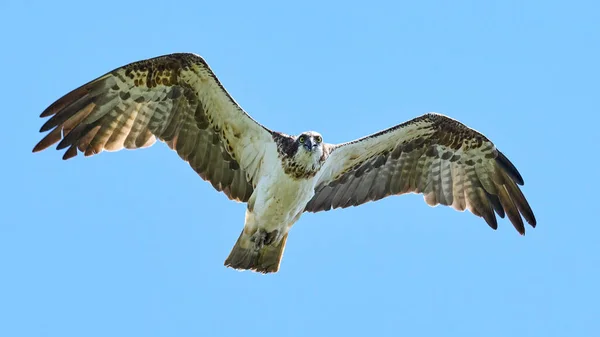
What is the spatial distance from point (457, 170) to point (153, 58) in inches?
190

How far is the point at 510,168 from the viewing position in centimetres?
1647

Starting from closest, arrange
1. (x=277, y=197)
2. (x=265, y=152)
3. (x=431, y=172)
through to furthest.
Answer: (x=277, y=197)
(x=265, y=152)
(x=431, y=172)

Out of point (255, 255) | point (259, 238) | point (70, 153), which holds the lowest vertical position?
point (255, 255)

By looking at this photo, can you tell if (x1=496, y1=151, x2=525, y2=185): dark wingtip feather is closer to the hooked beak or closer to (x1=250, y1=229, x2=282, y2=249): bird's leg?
the hooked beak

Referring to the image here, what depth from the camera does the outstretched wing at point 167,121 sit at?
1543 cm

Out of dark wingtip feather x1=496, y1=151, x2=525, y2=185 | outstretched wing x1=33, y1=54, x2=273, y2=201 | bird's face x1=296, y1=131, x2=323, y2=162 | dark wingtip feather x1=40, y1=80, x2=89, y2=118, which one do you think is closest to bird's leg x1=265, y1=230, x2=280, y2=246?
outstretched wing x1=33, y1=54, x2=273, y2=201

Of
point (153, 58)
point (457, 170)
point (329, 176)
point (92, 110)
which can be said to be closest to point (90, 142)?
point (92, 110)

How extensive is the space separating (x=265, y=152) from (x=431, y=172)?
2.72m

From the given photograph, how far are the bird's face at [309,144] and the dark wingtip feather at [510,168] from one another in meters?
3.22

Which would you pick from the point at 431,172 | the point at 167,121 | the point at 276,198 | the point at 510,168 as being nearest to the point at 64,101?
the point at 167,121

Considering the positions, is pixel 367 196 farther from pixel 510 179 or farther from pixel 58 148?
pixel 58 148

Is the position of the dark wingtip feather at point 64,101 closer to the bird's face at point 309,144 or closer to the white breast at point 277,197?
the white breast at point 277,197

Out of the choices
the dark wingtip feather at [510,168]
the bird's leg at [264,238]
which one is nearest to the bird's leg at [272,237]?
the bird's leg at [264,238]

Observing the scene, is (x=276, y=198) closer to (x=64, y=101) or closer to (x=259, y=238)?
(x=259, y=238)
